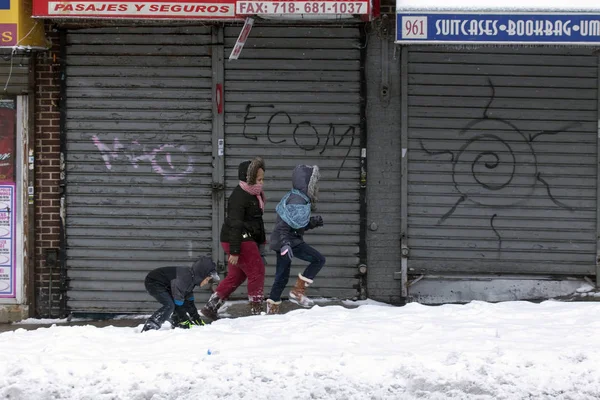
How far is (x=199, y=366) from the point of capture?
622 cm

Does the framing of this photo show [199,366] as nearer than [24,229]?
Yes

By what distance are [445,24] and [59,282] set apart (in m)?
5.30

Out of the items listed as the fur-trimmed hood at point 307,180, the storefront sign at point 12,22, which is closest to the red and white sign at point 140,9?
the storefront sign at point 12,22

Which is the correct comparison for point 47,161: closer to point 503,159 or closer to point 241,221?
point 241,221

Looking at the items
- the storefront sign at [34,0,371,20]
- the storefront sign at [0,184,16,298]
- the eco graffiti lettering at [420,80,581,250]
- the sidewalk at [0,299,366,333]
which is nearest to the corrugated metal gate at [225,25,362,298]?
the sidewalk at [0,299,366,333]

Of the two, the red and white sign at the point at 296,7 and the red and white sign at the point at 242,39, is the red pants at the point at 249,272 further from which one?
the red and white sign at the point at 296,7

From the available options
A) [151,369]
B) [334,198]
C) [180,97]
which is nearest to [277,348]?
[151,369]

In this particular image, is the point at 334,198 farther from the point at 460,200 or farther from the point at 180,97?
the point at 180,97

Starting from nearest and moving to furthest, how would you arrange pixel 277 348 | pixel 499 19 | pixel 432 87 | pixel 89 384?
pixel 89 384 → pixel 277 348 → pixel 499 19 → pixel 432 87

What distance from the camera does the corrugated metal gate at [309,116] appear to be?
33.7 ft

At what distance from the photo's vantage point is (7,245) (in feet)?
34.2

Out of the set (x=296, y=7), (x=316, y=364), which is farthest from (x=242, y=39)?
(x=316, y=364)

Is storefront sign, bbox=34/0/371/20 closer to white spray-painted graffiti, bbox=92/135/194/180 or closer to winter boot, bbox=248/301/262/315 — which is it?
white spray-painted graffiti, bbox=92/135/194/180

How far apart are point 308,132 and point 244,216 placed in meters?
1.83
